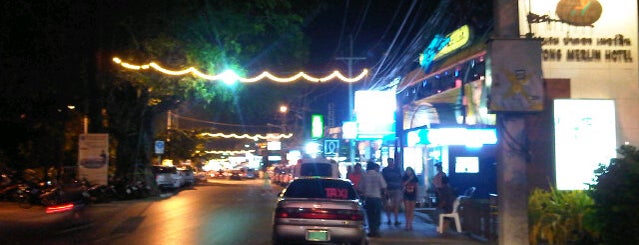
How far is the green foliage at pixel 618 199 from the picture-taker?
27.9ft

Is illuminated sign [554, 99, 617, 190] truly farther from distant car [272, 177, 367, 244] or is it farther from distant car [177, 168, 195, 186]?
distant car [177, 168, 195, 186]

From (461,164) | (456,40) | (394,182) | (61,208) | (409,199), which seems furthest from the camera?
(461,164)

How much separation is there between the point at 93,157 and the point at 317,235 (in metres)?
18.3

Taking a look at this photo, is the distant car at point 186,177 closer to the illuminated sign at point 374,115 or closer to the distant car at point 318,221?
the illuminated sign at point 374,115

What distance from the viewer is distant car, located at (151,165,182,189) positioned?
3895 cm

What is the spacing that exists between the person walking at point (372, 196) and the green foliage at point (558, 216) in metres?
5.11

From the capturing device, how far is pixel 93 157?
28000 mm

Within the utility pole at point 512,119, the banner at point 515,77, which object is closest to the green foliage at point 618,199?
the utility pole at point 512,119

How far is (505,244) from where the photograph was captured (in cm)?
947

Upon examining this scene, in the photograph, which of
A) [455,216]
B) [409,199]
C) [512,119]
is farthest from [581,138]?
[409,199]

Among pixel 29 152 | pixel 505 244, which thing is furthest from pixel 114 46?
pixel 505 244

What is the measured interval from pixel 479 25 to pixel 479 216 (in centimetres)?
698

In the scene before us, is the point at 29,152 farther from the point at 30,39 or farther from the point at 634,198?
the point at 634,198

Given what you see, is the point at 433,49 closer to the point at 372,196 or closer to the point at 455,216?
the point at 455,216
